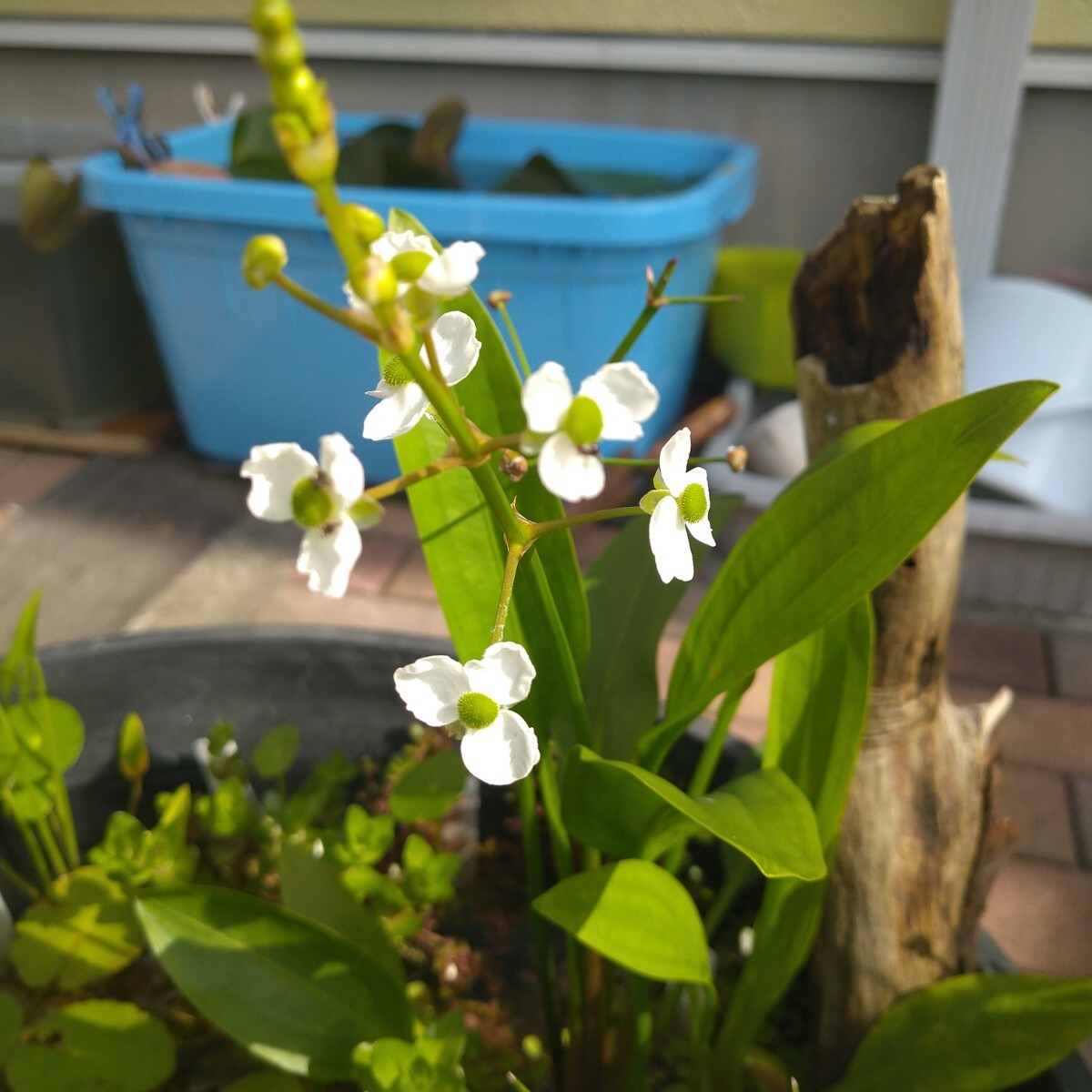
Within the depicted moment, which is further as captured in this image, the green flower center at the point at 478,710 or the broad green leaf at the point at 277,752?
the broad green leaf at the point at 277,752

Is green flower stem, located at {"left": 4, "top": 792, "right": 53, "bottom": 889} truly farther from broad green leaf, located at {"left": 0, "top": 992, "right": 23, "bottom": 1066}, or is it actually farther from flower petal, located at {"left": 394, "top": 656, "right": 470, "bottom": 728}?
flower petal, located at {"left": 394, "top": 656, "right": 470, "bottom": 728}

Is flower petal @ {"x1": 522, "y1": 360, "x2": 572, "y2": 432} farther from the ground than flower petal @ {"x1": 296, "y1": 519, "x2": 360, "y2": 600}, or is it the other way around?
flower petal @ {"x1": 522, "y1": 360, "x2": 572, "y2": 432}

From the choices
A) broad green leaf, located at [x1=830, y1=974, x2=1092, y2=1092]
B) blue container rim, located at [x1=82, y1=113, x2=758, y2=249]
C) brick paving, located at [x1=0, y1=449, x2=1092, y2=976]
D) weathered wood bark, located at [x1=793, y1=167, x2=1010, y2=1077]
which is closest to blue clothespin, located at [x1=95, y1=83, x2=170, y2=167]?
blue container rim, located at [x1=82, y1=113, x2=758, y2=249]

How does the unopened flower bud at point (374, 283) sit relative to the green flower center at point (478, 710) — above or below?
above

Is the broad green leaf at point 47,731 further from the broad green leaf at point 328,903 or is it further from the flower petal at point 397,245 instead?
the flower petal at point 397,245

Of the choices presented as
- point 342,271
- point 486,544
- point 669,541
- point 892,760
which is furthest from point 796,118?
point 669,541


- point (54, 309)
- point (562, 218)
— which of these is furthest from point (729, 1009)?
point (54, 309)

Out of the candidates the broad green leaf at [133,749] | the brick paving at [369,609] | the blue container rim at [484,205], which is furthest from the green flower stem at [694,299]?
the blue container rim at [484,205]

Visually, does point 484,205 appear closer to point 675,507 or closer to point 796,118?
point 796,118
